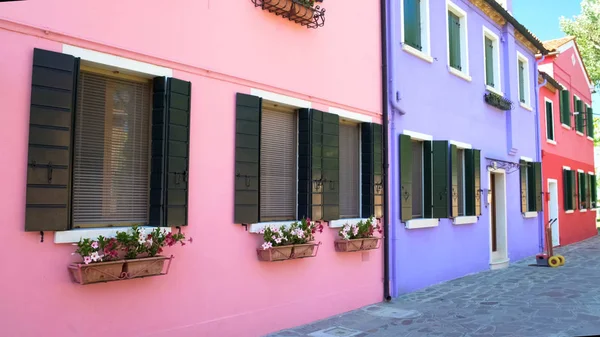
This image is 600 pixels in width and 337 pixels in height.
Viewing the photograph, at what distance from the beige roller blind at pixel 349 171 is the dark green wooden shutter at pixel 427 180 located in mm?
2114

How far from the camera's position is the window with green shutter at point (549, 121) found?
16866 millimetres

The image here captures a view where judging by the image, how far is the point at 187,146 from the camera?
5141 millimetres

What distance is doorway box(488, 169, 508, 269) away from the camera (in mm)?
12641

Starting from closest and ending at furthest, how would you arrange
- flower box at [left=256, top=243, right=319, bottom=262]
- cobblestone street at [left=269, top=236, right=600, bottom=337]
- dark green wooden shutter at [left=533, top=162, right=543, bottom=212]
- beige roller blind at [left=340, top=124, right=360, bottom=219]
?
flower box at [left=256, top=243, right=319, bottom=262]
cobblestone street at [left=269, top=236, right=600, bottom=337]
beige roller blind at [left=340, top=124, right=360, bottom=219]
dark green wooden shutter at [left=533, top=162, right=543, bottom=212]

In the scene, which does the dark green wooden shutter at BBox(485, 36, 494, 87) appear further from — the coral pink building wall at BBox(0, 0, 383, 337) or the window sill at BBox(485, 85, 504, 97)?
the coral pink building wall at BBox(0, 0, 383, 337)

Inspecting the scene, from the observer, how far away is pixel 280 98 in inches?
251

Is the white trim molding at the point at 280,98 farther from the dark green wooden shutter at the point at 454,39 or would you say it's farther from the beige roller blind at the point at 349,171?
the dark green wooden shutter at the point at 454,39

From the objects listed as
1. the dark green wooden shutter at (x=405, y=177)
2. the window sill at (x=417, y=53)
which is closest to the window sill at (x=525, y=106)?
the window sill at (x=417, y=53)

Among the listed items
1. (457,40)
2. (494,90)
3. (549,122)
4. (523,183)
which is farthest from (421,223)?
(549,122)

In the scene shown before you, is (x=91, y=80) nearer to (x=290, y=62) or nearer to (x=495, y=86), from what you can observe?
(x=290, y=62)

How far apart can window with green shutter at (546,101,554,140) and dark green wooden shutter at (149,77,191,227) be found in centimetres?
1489

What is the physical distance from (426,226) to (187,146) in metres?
5.33

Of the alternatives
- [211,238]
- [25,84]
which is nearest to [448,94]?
[211,238]

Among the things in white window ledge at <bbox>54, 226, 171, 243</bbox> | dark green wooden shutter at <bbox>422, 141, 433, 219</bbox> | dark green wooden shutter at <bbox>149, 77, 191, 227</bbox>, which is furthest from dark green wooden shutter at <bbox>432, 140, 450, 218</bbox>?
white window ledge at <bbox>54, 226, 171, 243</bbox>
